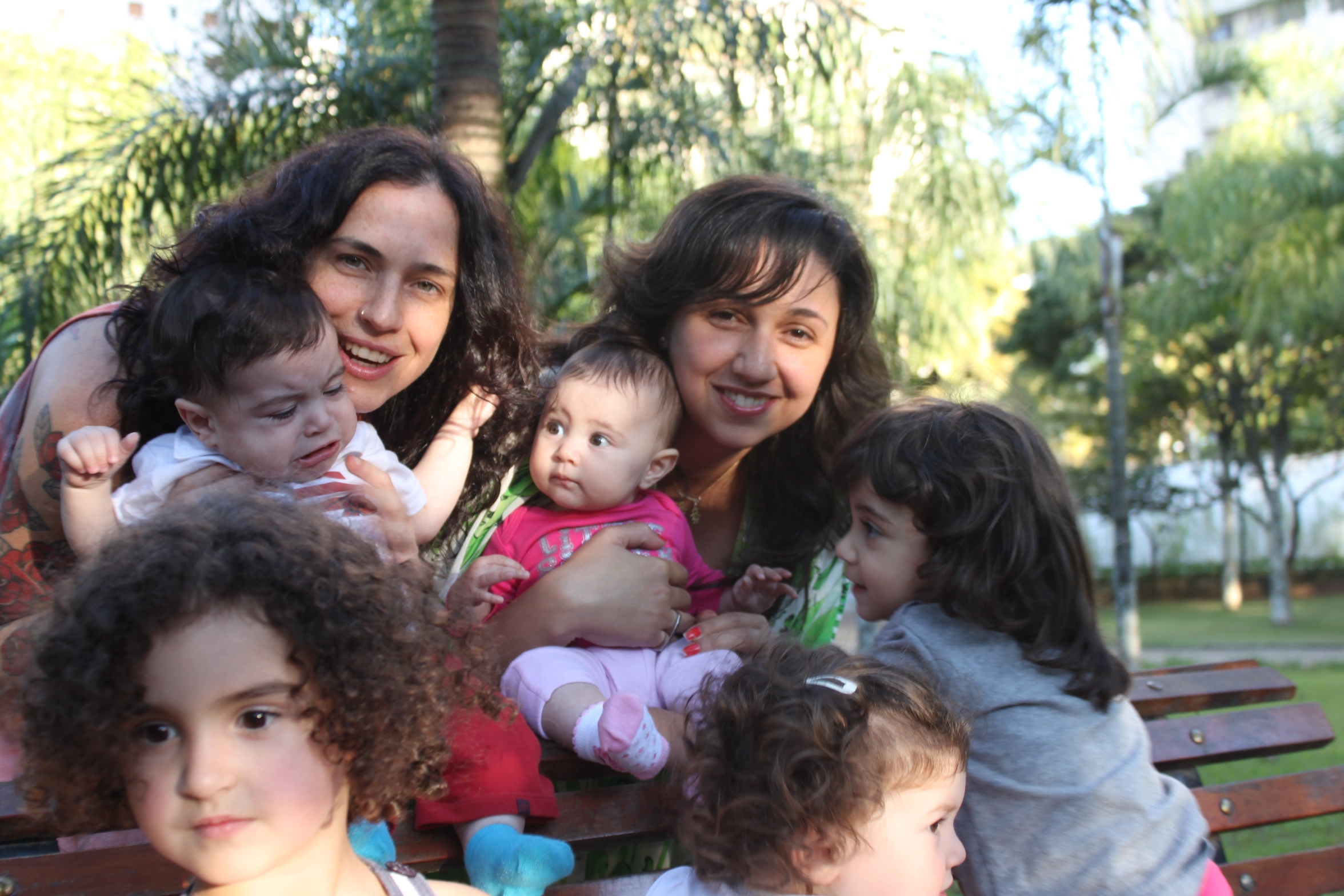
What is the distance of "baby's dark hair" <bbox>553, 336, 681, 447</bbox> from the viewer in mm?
2699

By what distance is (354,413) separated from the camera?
87.8 inches

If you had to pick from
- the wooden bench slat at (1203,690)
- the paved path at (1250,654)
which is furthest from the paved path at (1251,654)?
the wooden bench slat at (1203,690)

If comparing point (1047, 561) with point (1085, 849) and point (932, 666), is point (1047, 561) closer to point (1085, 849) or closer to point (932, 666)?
point (932, 666)

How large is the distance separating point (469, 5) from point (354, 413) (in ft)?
12.4

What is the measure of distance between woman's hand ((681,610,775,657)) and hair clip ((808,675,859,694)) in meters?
0.47

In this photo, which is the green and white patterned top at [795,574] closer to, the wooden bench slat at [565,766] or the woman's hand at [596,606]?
the woman's hand at [596,606]

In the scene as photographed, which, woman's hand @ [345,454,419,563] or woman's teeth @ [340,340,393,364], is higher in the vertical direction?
woman's teeth @ [340,340,393,364]

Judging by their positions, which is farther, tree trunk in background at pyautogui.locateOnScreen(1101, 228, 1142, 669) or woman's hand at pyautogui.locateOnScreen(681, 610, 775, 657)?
tree trunk in background at pyautogui.locateOnScreen(1101, 228, 1142, 669)

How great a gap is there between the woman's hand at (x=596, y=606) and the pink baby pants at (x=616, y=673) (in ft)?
0.12

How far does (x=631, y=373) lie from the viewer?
2719mm

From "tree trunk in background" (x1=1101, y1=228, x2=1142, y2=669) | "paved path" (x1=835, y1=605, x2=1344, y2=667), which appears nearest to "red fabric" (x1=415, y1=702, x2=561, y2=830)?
"tree trunk in background" (x1=1101, y1=228, x2=1142, y2=669)

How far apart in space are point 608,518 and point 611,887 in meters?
0.98

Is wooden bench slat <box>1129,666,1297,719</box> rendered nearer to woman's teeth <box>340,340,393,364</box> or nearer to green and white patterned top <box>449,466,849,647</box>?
green and white patterned top <box>449,466,849,647</box>

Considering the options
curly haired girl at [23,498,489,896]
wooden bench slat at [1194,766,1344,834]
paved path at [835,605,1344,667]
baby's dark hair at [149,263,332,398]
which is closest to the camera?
curly haired girl at [23,498,489,896]
